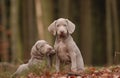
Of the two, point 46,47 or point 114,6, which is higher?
point 114,6

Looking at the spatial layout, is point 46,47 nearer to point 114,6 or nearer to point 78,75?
point 78,75

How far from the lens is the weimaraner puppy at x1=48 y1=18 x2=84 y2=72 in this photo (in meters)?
10.5

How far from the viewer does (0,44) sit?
30391mm

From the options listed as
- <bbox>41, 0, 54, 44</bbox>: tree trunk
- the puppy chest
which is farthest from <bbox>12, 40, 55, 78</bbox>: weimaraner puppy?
<bbox>41, 0, 54, 44</bbox>: tree trunk

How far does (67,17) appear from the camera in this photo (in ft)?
79.4

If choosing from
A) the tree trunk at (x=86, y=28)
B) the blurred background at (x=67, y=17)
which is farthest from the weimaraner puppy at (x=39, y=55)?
the tree trunk at (x=86, y=28)

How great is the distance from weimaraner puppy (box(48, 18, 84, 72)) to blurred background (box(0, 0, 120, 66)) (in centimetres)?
960

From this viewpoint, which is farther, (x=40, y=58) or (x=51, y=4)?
(x=51, y=4)

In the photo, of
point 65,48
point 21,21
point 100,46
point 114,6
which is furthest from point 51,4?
point 65,48

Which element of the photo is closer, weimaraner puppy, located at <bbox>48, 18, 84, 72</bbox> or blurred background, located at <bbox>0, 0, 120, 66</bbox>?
weimaraner puppy, located at <bbox>48, 18, 84, 72</bbox>

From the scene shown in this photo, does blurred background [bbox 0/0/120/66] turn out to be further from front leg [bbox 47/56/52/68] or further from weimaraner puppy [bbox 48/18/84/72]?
weimaraner puppy [bbox 48/18/84/72]

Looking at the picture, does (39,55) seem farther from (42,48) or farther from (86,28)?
(86,28)

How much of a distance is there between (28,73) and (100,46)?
22.7 metres

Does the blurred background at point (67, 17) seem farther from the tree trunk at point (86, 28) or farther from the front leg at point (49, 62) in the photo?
the front leg at point (49, 62)
